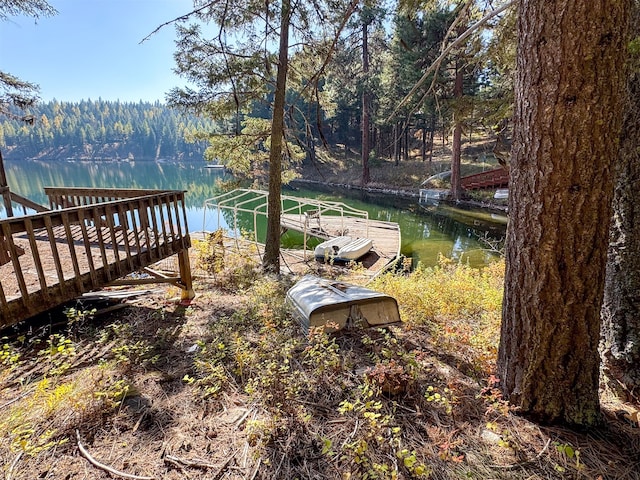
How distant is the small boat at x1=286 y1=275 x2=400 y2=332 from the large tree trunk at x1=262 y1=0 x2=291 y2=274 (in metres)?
3.64

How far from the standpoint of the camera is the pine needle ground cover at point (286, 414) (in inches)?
70.6

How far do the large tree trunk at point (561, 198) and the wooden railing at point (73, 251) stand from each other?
13.2 ft

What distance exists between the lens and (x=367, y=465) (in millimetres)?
1750

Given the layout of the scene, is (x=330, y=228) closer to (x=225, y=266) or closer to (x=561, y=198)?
(x=225, y=266)

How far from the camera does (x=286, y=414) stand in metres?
2.19

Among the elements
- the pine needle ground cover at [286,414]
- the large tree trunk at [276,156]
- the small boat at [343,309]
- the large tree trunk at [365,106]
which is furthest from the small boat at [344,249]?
the large tree trunk at [365,106]

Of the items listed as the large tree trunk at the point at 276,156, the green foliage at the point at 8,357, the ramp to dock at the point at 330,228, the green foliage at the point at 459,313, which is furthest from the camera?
the ramp to dock at the point at 330,228

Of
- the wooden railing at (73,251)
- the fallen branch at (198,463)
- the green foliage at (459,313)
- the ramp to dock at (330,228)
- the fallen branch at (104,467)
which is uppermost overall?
the wooden railing at (73,251)

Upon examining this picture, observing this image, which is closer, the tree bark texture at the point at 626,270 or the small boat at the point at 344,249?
the tree bark texture at the point at 626,270

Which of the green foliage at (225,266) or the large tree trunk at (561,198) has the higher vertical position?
the large tree trunk at (561,198)

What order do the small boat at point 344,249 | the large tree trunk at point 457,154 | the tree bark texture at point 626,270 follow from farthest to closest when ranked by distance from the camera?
1. the large tree trunk at point 457,154
2. the small boat at point 344,249
3. the tree bark texture at point 626,270

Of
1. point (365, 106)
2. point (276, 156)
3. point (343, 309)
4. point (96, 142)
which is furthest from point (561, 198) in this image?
point (96, 142)

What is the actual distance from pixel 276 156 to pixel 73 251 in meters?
4.34

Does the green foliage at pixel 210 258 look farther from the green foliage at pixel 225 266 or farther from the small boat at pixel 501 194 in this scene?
the small boat at pixel 501 194
